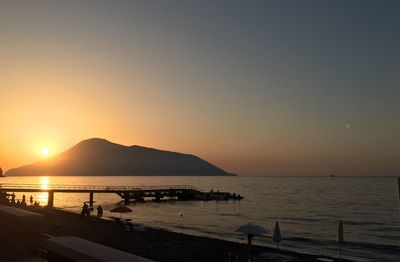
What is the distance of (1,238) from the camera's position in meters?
9.02

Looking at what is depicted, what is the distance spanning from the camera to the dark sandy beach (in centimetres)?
839

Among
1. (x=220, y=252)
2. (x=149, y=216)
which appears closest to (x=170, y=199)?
(x=149, y=216)

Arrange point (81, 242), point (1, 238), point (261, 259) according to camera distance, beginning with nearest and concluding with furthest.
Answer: point (81, 242) → point (1, 238) → point (261, 259)

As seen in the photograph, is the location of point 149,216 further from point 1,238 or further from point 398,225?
point 1,238

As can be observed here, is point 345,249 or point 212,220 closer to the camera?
point 345,249

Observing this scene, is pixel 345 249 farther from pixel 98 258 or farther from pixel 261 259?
pixel 98 258

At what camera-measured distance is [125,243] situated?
2652cm

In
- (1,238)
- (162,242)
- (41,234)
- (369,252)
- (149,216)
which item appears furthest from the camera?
(149,216)

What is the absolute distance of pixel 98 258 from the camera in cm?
416

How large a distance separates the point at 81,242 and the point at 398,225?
2247 inches

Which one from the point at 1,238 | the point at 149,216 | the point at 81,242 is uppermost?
the point at 81,242

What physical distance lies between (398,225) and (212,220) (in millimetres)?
24302

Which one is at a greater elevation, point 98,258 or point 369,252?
point 98,258

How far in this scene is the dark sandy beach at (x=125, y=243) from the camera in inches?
330
